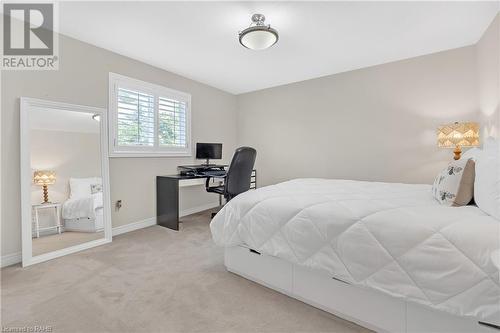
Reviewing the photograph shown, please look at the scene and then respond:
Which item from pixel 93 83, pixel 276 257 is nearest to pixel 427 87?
pixel 276 257

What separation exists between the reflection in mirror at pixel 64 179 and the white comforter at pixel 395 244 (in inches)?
82.3

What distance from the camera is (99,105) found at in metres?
2.91

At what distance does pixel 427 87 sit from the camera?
3.15 m

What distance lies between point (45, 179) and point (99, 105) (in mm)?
1047

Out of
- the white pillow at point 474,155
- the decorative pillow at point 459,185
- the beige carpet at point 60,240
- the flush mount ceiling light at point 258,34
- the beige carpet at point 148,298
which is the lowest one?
the beige carpet at point 148,298

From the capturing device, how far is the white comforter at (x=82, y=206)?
258cm

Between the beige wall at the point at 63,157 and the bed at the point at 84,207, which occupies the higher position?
the beige wall at the point at 63,157

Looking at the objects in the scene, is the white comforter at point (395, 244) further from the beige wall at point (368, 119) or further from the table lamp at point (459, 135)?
the beige wall at point (368, 119)

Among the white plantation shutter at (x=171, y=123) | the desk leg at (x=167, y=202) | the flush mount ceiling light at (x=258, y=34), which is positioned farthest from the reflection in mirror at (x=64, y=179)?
the flush mount ceiling light at (x=258, y=34)

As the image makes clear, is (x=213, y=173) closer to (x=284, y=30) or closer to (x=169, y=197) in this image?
(x=169, y=197)

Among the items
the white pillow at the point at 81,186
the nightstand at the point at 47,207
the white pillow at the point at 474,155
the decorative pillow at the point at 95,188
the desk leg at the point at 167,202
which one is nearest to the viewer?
the white pillow at the point at 474,155

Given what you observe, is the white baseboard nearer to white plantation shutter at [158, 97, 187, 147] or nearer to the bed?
the bed

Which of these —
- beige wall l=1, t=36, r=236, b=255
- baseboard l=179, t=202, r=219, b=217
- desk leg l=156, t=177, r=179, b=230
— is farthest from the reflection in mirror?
baseboard l=179, t=202, r=219, b=217

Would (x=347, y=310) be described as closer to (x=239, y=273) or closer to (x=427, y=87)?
(x=239, y=273)
